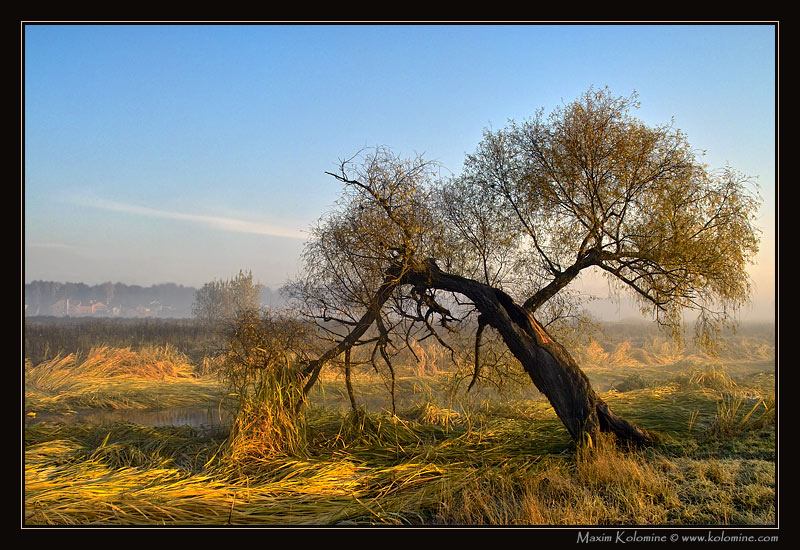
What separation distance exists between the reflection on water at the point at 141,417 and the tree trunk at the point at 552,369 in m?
4.79

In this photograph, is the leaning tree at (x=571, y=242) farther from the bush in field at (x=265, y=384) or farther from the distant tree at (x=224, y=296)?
the distant tree at (x=224, y=296)

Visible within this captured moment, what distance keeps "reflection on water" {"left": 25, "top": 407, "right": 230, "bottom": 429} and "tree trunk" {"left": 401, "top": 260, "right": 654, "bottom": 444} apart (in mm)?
4794

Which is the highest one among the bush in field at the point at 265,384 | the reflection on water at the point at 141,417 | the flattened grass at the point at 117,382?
the bush in field at the point at 265,384

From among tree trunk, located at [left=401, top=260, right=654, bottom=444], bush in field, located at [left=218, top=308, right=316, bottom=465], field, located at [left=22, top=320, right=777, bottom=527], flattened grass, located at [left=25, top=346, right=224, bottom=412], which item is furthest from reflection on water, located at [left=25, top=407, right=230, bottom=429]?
tree trunk, located at [left=401, top=260, right=654, bottom=444]

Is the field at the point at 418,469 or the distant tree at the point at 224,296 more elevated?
the distant tree at the point at 224,296

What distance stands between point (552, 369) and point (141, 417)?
7.10 metres

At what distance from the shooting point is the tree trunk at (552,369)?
20.2 feet

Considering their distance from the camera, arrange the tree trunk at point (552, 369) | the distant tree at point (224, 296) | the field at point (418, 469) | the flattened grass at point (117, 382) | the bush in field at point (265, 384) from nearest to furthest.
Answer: the field at point (418, 469), the tree trunk at point (552, 369), the bush in field at point (265, 384), the flattened grass at point (117, 382), the distant tree at point (224, 296)

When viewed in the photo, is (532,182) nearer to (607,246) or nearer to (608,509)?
(607,246)

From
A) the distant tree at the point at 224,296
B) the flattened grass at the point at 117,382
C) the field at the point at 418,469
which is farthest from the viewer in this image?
the distant tree at the point at 224,296

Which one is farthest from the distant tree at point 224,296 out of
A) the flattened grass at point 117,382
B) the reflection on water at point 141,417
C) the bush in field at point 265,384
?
the bush in field at point 265,384

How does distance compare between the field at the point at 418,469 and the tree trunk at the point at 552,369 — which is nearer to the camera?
the field at the point at 418,469

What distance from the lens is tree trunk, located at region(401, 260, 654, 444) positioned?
615 centimetres
